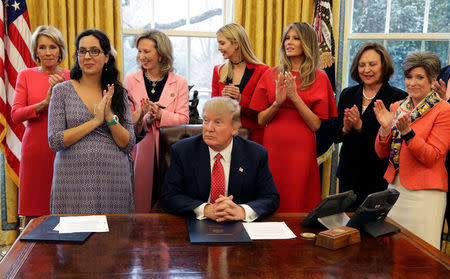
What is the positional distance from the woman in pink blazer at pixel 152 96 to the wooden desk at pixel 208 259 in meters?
1.43

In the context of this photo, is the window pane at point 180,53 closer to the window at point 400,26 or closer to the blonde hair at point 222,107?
the window at point 400,26

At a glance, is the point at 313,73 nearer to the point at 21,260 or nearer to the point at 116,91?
the point at 116,91

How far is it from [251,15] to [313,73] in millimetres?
1413

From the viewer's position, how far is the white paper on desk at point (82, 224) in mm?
1814

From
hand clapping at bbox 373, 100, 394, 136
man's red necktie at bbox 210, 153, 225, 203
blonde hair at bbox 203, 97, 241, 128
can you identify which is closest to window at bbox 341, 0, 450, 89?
hand clapping at bbox 373, 100, 394, 136

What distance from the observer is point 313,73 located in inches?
121

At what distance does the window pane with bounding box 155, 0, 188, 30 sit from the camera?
14.6ft

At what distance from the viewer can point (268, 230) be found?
6.21 ft

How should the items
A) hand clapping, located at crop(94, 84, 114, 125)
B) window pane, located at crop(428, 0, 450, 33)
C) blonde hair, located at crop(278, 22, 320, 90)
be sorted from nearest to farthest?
hand clapping, located at crop(94, 84, 114, 125)
blonde hair, located at crop(278, 22, 320, 90)
window pane, located at crop(428, 0, 450, 33)

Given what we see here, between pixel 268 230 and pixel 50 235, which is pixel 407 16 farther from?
pixel 50 235

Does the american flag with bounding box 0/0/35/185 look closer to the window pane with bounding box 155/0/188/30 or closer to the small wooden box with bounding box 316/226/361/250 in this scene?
the window pane with bounding box 155/0/188/30

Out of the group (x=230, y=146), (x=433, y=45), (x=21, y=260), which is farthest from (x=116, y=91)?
(x=433, y=45)

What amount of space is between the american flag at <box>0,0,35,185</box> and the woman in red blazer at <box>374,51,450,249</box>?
9.95 feet

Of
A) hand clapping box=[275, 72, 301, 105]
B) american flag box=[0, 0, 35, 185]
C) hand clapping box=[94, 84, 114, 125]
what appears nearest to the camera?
hand clapping box=[94, 84, 114, 125]
